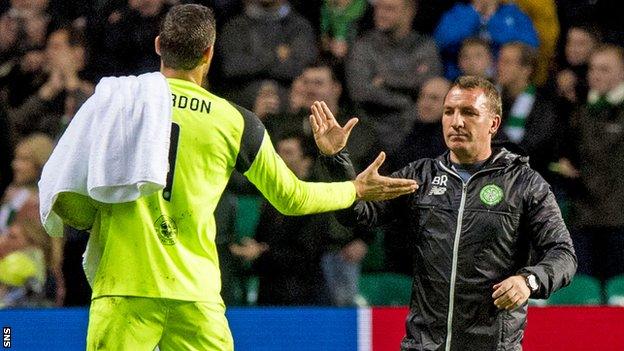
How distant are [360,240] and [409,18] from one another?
Answer: 75.4 inches

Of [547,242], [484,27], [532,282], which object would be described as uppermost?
[484,27]

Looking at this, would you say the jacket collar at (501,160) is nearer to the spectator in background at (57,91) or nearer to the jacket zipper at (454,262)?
the jacket zipper at (454,262)

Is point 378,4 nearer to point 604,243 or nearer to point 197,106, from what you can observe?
point 604,243

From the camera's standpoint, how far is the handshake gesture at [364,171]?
5.00m

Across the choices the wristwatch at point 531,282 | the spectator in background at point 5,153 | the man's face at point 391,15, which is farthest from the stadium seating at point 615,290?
the spectator in background at point 5,153

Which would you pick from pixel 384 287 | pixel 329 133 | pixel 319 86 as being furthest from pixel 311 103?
pixel 329 133

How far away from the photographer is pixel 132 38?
959 cm

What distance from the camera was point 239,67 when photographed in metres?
A: 9.32

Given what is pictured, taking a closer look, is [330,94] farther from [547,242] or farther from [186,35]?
[186,35]

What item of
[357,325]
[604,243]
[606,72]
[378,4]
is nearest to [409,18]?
[378,4]

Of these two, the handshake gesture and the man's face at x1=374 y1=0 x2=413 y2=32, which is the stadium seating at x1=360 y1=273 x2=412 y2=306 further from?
the handshake gesture

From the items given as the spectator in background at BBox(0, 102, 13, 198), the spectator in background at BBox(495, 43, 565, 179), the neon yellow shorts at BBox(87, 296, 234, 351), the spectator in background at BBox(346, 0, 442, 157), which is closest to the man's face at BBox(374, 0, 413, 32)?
the spectator in background at BBox(346, 0, 442, 157)

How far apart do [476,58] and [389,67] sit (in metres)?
0.65

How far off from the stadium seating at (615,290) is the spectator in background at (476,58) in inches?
68.6
